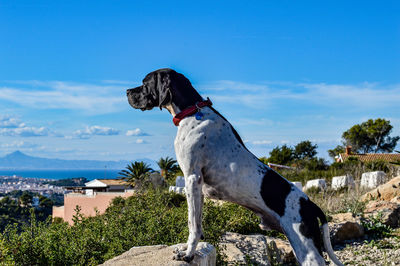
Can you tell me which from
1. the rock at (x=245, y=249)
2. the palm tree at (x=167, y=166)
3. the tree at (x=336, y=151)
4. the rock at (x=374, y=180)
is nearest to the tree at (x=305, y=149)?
the tree at (x=336, y=151)

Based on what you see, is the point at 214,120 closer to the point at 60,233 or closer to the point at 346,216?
the point at 60,233

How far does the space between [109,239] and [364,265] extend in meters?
4.14

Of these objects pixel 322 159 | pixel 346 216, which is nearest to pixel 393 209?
pixel 346 216

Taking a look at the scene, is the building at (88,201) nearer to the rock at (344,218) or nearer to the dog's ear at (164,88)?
the rock at (344,218)

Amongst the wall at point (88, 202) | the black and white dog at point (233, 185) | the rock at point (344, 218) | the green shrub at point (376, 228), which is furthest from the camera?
the wall at point (88, 202)

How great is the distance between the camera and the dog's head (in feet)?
12.5

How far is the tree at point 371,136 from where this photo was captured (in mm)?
49312

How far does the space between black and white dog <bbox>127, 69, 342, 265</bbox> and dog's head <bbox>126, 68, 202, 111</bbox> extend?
0.12 feet

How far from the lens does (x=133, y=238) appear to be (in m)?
6.15

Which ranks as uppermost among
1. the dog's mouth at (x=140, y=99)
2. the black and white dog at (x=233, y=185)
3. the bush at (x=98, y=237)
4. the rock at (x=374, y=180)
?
the dog's mouth at (x=140, y=99)

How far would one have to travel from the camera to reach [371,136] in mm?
49875

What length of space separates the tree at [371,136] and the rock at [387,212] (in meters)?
41.1

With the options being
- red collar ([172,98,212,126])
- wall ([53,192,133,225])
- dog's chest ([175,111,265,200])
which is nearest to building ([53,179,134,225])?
wall ([53,192,133,225])

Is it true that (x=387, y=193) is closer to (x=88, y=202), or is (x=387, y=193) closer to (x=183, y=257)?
(x=183, y=257)
